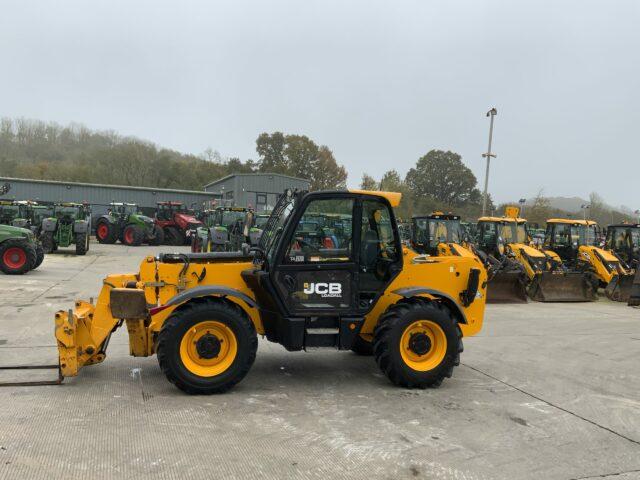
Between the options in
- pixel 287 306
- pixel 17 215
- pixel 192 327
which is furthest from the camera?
pixel 17 215

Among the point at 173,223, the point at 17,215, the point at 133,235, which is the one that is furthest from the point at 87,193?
the point at 17,215

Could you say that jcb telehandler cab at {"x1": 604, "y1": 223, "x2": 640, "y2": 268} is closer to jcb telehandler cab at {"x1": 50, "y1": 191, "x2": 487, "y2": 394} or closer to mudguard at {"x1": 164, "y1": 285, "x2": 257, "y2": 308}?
jcb telehandler cab at {"x1": 50, "y1": 191, "x2": 487, "y2": 394}

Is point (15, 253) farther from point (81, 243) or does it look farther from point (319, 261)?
point (319, 261)

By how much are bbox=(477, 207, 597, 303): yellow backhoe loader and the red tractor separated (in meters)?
17.9

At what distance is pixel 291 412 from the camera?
186 inches

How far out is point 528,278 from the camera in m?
13.7

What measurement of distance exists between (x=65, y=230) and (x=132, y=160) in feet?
136

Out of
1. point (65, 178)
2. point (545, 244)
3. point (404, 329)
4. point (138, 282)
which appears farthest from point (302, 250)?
point (65, 178)

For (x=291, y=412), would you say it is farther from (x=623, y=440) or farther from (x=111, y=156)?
(x=111, y=156)

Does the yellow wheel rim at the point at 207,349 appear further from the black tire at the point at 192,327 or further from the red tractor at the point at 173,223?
the red tractor at the point at 173,223

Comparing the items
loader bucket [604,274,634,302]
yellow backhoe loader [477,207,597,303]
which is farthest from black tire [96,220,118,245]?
loader bucket [604,274,634,302]

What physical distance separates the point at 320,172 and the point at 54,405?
60.5 m

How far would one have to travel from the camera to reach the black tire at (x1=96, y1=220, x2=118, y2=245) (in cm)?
2733

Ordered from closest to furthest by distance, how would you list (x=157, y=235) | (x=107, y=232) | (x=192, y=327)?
(x=192, y=327)
(x=107, y=232)
(x=157, y=235)
